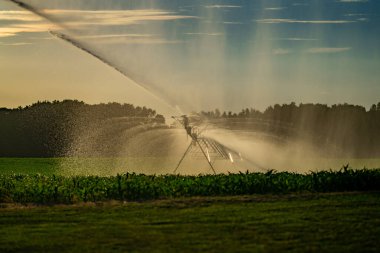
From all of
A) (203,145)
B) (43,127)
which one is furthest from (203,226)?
→ (43,127)

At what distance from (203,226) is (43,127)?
5728 cm

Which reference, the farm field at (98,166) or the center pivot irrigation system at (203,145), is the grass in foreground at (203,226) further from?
the farm field at (98,166)

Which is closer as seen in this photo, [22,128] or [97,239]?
[97,239]

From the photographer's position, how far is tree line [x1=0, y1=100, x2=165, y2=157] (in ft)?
244

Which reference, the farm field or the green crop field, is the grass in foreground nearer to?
the green crop field

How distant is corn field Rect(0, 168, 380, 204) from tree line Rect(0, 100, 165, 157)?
152 ft

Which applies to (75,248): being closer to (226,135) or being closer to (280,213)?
(280,213)

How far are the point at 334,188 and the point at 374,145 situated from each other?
160ft

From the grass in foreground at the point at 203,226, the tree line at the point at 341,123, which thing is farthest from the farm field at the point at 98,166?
the grass in foreground at the point at 203,226

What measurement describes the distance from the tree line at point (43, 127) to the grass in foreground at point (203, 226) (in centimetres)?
5054

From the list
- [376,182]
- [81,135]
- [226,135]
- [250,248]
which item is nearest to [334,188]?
[376,182]

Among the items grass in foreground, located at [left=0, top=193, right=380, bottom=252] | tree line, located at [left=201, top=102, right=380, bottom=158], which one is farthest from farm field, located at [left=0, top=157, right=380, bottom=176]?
grass in foreground, located at [left=0, top=193, right=380, bottom=252]

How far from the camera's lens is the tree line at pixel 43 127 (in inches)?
2926

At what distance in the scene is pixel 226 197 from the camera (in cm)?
2430
